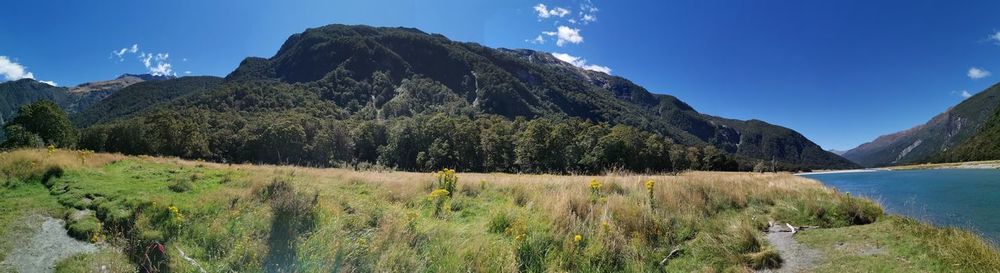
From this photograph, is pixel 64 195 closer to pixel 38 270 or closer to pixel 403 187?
pixel 38 270

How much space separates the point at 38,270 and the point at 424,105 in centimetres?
18270

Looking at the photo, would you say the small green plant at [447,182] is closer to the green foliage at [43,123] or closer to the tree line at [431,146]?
the tree line at [431,146]

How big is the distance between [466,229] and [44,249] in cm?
635

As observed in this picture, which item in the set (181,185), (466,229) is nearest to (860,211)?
(466,229)

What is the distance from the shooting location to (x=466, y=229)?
23.7ft

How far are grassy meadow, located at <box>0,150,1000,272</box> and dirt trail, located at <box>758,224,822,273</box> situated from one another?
0.47ft

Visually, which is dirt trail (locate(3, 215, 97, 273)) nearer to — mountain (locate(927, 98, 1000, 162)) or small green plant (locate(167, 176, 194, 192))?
small green plant (locate(167, 176, 194, 192))

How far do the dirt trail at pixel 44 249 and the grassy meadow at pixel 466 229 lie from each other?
14 centimetres

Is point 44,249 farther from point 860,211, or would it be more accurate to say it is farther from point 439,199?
point 860,211

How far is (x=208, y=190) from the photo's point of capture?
1059cm

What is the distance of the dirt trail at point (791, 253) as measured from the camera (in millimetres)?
5824

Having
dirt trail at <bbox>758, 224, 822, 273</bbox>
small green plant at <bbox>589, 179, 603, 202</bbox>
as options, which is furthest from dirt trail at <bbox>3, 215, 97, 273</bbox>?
dirt trail at <bbox>758, 224, 822, 273</bbox>

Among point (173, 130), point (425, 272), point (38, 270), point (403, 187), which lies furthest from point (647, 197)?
point (173, 130)

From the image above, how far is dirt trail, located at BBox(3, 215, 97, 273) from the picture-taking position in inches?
242
